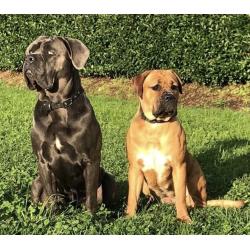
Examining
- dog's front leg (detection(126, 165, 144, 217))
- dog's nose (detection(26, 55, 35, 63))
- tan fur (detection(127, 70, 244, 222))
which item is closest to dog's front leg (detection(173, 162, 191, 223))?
tan fur (detection(127, 70, 244, 222))

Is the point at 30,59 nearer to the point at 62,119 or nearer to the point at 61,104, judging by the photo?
the point at 61,104

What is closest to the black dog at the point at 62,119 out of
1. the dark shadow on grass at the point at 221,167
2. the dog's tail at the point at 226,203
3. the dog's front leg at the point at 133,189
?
the dog's front leg at the point at 133,189

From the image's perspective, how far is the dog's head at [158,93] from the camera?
201 inches

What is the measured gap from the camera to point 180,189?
16.9 feet

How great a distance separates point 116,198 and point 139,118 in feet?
2.94

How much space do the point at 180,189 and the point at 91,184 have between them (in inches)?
33.9

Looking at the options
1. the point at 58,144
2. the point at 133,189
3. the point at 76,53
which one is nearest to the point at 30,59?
the point at 76,53

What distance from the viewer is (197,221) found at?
16.9 ft

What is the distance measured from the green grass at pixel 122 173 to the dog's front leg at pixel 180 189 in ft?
0.38

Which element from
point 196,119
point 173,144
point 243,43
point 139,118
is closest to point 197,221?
point 173,144

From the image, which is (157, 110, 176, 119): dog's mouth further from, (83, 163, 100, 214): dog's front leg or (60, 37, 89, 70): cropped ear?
(60, 37, 89, 70): cropped ear

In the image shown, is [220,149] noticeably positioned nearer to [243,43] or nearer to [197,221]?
[197,221]

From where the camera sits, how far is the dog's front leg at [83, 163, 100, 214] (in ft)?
16.0

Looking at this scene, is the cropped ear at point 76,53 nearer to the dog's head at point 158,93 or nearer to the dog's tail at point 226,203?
the dog's head at point 158,93
